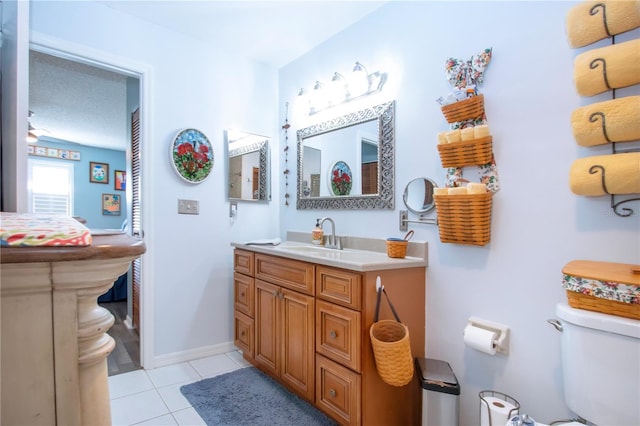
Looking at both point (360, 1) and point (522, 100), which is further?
point (360, 1)

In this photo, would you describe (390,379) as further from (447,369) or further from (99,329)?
(99,329)

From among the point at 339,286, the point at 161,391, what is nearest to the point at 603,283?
the point at 339,286

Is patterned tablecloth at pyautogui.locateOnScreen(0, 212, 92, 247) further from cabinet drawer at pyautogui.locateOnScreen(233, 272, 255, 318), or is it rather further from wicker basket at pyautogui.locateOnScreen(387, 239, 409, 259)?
cabinet drawer at pyautogui.locateOnScreen(233, 272, 255, 318)

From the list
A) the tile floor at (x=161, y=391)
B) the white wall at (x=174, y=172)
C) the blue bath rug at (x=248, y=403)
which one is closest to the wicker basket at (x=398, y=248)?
the blue bath rug at (x=248, y=403)

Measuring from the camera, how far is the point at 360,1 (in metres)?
2.06

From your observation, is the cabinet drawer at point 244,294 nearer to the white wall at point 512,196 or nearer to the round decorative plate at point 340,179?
the round decorative plate at point 340,179

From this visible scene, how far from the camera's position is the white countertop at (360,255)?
1.55 metres

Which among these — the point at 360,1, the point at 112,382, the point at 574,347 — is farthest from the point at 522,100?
the point at 112,382

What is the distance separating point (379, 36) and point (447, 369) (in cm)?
201

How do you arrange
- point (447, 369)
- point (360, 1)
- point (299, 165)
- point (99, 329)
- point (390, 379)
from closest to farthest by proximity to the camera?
1. point (99, 329)
2. point (390, 379)
3. point (447, 369)
4. point (360, 1)
5. point (299, 165)

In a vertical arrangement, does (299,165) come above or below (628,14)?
below

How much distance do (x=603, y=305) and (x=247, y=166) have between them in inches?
97.0

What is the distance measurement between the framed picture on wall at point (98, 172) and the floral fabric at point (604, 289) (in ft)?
22.2

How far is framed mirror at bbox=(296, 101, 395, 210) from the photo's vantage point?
6.69 ft
